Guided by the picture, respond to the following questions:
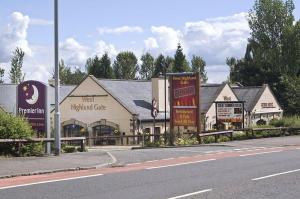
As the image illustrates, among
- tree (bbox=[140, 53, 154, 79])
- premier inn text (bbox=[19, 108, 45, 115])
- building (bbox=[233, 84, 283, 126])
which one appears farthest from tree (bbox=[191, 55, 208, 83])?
premier inn text (bbox=[19, 108, 45, 115])

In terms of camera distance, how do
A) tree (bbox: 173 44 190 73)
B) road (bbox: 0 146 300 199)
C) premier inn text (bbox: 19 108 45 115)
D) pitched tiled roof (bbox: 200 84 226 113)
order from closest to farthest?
road (bbox: 0 146 300 199) < premier inn text (bbox: 19 108 45 115) < pitched tiled roof (bbox: 200 84 226 113) < tree (bbox: 173 44 190 73)

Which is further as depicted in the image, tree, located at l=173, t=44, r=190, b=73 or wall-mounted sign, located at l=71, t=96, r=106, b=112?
tree, located at l=173, t=44, r=190, b=73

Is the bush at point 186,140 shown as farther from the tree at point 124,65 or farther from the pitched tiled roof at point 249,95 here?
the tree at point 124,65

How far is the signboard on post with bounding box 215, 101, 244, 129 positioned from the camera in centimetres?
4191

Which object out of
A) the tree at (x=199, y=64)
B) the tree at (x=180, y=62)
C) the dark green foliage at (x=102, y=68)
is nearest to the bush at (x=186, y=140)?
the tree at (x=180, y=62)

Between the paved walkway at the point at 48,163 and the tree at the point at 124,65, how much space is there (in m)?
96.4

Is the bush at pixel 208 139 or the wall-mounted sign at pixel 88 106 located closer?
the bush at pixel 208 139

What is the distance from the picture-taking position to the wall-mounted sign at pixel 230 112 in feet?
138

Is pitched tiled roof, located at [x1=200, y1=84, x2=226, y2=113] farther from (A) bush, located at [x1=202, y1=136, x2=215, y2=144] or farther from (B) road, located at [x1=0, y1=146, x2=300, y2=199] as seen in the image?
(B) road, located at [x1=0, y1=146, x2=300, y2=199]

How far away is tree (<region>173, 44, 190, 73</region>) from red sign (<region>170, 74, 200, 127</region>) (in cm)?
6136

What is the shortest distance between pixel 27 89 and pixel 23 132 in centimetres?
299

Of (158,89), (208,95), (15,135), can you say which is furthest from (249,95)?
(15,135)

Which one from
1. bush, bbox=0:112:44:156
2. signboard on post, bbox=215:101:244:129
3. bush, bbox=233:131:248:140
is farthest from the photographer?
signboard on post, bbox=215:101:244:129

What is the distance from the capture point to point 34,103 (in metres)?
24.0
